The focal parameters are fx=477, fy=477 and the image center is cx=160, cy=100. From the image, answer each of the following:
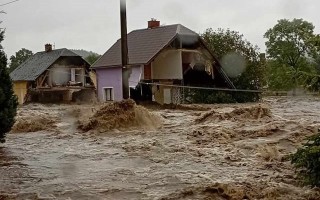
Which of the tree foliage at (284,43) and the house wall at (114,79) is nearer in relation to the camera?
the house wall at (114,79)

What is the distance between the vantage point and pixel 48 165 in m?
10.7

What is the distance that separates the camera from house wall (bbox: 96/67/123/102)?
3450 centimetres

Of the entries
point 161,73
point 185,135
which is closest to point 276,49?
point 161,73

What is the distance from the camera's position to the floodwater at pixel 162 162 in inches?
310

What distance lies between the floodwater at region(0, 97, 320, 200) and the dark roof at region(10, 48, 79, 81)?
81.1 feet

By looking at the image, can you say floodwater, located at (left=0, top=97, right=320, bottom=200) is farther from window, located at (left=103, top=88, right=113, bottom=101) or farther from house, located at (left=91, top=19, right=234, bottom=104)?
window, located at (left=103, top=88, right=113, bottom=101)

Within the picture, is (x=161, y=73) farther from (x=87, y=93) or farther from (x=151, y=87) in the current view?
(x=87, y=93)

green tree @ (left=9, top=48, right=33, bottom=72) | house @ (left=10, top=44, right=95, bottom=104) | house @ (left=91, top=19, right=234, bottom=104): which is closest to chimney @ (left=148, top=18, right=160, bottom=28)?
house @ (left=91, top=19, right=234, bottom=104)

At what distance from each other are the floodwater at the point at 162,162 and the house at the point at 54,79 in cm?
2450

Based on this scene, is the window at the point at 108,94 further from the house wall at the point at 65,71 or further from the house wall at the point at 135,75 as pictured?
the house wall at the point at 65,71

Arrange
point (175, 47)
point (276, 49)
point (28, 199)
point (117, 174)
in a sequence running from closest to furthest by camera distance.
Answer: point (28, 199) → point (117, 174) → point (175, 47) → point (276, 49)

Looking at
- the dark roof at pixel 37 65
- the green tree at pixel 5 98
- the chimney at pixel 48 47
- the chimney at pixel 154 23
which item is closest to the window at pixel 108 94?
the chimney at pixel 154 23

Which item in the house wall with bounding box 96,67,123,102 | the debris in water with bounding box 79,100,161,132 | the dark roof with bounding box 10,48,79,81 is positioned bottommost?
the debris in water with bounding box 79,100,161,132

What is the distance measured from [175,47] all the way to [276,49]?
20.6 m
